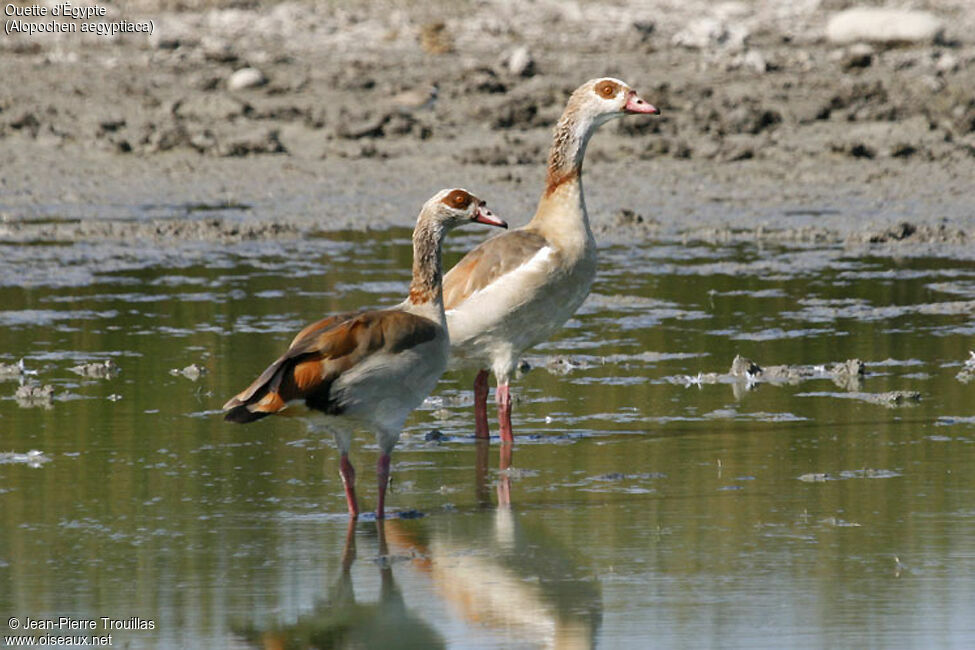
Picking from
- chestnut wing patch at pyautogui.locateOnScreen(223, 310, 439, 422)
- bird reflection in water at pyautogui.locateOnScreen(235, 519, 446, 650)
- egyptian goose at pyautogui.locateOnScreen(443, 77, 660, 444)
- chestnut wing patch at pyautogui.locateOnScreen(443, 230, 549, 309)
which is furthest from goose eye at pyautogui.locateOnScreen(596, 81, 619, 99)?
bird reflection in water at pyautogui.locateOnScreen(235, 519, 446, 650)

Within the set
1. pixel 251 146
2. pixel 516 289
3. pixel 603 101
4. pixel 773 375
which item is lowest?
pixel 773 375

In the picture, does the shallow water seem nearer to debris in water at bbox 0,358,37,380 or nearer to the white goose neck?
debris in water at bbox 0,358,37,380

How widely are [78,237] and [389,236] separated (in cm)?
264

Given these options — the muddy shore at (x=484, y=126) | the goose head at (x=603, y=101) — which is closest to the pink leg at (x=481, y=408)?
the goose head at (x=603, y=101)

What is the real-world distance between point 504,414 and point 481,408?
0.26 metres

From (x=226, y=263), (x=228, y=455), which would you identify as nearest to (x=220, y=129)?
(x=226, y=263)

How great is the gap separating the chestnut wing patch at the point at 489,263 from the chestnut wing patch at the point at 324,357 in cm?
163

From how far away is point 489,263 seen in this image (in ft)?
32.6

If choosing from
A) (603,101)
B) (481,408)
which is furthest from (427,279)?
(603,101)

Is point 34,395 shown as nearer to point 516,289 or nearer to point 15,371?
point 15,371

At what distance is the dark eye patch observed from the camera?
28.7 ft

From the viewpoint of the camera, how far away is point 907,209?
54.3ft

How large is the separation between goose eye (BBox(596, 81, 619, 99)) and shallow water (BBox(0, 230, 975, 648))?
5.25ft

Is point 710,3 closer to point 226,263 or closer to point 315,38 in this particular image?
point 315,38
